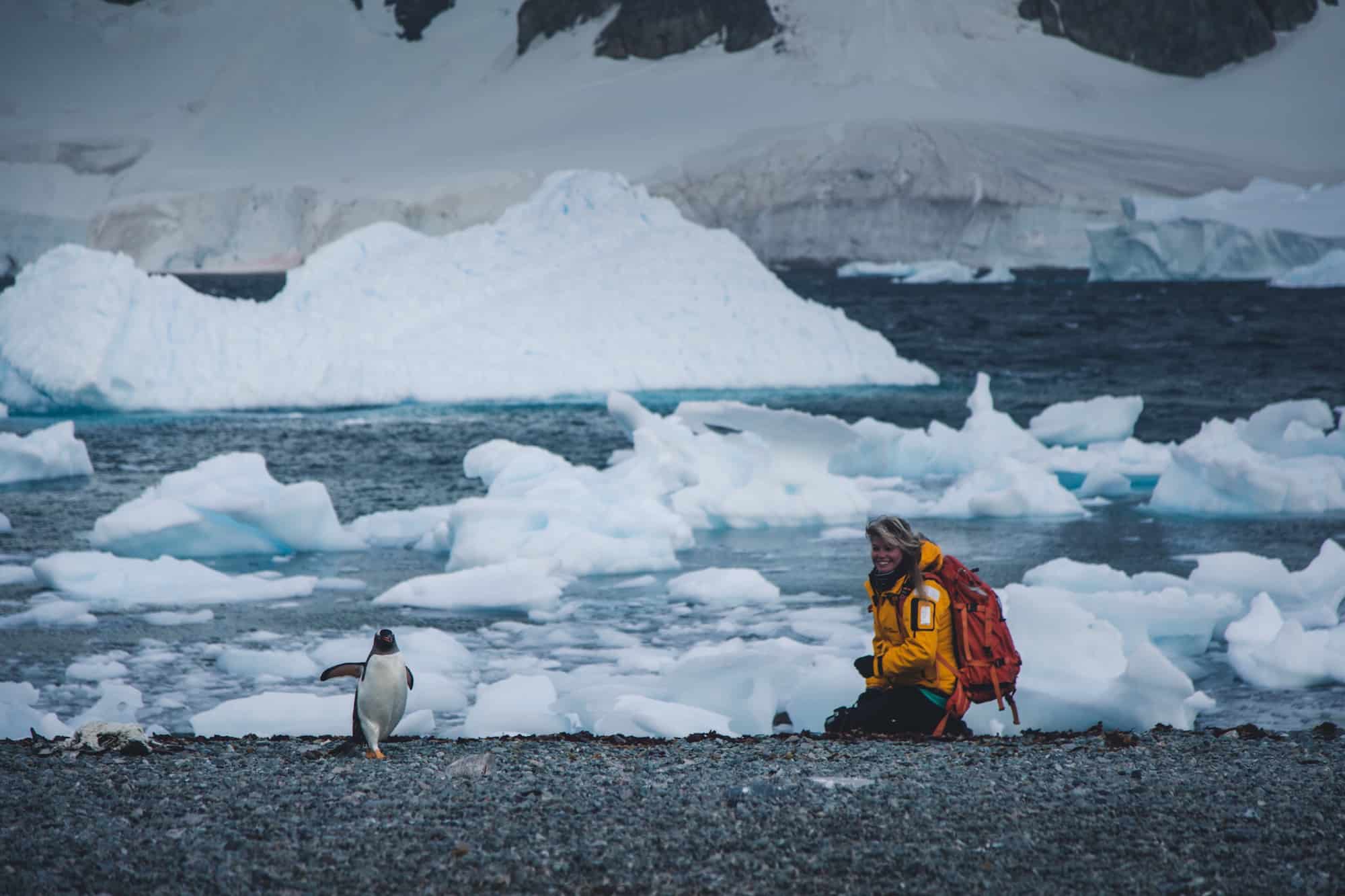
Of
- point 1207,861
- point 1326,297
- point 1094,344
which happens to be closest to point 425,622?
point 1207,861

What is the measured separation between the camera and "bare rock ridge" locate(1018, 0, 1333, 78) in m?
99.5

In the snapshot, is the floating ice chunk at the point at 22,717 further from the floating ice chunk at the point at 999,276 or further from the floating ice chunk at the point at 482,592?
the floating ice chunk at the point at 999,276

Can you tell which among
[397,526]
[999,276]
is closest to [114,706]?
[397,526]

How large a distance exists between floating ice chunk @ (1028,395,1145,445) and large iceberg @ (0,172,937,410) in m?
5.04

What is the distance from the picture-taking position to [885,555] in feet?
13.2

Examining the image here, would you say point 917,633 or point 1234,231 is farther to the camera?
point 1234,231

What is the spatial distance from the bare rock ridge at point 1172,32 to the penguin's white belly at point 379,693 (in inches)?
4072

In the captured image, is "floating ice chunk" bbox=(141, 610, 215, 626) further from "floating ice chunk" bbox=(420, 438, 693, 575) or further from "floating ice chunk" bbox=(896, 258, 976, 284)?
"floating ice chunk" bbox=(896, 258, 976, 284)

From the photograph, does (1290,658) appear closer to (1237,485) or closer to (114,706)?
(114,706)

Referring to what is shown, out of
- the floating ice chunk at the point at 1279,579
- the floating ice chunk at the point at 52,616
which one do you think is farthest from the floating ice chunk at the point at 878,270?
the floating ice chunk at the point at 52,616

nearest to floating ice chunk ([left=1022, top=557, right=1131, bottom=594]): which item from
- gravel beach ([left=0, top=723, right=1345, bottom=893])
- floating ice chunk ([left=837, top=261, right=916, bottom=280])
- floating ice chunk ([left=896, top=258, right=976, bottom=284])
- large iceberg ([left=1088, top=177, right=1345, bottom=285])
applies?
gravel beach ([left=0, top=723, right=1345, bottom=893])

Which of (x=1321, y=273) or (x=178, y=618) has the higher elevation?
(x=1321, y=273)

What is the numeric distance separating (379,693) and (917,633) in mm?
1758

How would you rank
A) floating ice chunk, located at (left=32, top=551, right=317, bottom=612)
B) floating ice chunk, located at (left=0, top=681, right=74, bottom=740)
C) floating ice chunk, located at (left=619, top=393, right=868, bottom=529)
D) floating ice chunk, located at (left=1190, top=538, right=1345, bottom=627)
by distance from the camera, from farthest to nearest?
floating ice chunk, located at (left=619, top=393, right=868, bottom=529), floating ice chunk, located at (left=32, top=551, right=317, bottom=612), floating ice chunk, located at (left=1190, top=538, right=1345, bottom=627), floating ice chunk, located at (left=0, top=681, right=74, bottom=740)
